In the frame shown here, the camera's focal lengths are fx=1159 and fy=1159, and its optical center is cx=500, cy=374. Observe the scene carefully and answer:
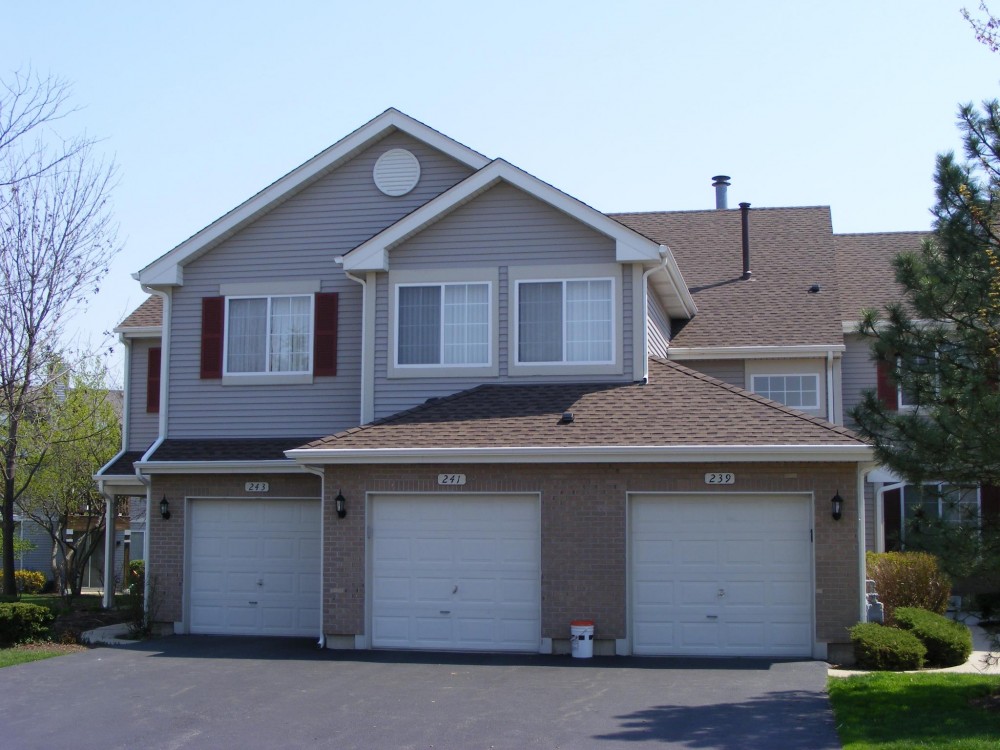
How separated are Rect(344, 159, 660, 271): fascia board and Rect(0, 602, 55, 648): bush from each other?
740 cm

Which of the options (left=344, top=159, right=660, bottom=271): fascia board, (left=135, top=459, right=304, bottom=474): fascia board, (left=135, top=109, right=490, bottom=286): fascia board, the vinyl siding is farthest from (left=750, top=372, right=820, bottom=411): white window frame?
(left=135, top=459, right=304, bottom=474): fascia board

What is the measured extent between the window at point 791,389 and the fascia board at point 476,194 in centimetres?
535

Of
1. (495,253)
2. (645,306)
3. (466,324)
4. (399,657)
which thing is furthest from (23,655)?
(645,306)

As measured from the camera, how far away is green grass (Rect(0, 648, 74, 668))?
16.6m

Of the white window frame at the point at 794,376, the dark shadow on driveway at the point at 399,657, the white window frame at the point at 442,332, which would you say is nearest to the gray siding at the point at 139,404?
the dark shadow on driveway at the point at 399,657

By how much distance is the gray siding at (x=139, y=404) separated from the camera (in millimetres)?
23141

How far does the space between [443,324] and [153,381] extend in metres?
7.42

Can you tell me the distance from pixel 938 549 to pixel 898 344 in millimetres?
2188

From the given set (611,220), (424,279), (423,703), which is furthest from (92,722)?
A: (611,220)

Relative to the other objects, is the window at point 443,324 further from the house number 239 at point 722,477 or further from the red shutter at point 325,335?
the house number 239 at point 722,477

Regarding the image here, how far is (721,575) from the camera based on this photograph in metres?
16.4

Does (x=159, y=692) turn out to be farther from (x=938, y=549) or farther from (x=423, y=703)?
(x=938, y=549)

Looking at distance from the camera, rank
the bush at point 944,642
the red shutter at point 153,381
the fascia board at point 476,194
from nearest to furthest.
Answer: the bush at point 944,642
the fascia board at point 476,194
the red shutter at point 153,381

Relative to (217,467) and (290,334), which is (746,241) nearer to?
(290,334)
